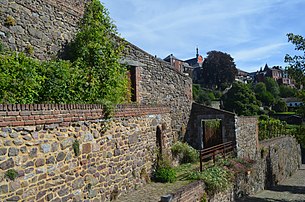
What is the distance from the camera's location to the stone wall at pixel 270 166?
1494cm

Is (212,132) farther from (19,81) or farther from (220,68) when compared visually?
(220,68)

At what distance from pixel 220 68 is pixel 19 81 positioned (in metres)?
62.0

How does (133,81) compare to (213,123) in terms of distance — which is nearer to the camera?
(133,81)

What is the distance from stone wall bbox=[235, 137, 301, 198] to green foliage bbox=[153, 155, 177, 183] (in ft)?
12.9

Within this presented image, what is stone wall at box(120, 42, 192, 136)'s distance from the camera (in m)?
14.5

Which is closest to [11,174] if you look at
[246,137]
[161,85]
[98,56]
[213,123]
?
[98,56]

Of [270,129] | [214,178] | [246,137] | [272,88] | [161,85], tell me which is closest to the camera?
[214,178]

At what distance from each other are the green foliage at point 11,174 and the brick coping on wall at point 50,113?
0.83 meters

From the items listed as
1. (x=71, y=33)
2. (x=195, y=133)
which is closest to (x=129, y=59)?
(x=71, y=33)

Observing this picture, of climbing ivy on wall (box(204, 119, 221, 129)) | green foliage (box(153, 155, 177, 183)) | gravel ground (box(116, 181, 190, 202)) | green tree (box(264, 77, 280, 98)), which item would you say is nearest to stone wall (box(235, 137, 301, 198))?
climbing ivy on wall (box(204, 119, 221, 129))

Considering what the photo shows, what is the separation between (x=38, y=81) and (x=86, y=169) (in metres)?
2.55

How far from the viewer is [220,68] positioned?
66188 mm

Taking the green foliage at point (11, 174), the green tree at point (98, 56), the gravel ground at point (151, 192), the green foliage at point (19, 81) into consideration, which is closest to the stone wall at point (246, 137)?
the gravel ground at point (151, 192)

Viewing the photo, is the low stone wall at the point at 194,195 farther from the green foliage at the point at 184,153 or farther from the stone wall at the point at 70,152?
the green foliage at the point at 184,153
